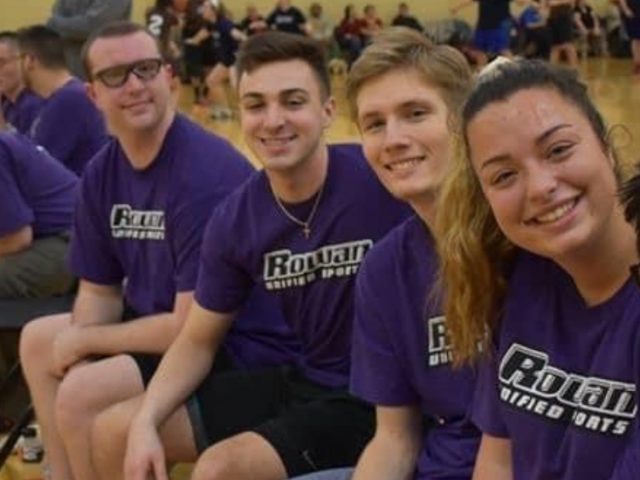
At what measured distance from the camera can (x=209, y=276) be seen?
258 cm

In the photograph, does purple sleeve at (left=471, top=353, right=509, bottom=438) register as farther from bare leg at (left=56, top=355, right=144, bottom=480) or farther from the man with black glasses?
bare leg at (left=56, top=355, right=144, bottom=480)

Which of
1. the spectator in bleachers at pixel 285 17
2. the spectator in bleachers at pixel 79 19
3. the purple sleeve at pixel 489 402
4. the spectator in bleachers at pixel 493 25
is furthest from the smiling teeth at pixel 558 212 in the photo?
the spectator in bleachers at pixel 285 17

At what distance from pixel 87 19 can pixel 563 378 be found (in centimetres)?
548

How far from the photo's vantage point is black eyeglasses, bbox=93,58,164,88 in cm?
303

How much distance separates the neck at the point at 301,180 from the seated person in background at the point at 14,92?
2.89 metres

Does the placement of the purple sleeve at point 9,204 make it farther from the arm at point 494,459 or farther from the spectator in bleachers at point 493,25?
the spectator in bleachers at point 493,25

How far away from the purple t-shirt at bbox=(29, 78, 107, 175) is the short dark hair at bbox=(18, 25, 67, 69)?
11.5 inches

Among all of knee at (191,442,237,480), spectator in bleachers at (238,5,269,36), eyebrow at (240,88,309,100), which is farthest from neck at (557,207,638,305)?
spectator in bleachers at (238,5,269,36)

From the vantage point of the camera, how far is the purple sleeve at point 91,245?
3.05m

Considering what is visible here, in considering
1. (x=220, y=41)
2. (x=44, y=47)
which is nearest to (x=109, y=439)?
(x=44, y=47)

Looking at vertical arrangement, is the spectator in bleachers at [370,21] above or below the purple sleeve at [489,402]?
above

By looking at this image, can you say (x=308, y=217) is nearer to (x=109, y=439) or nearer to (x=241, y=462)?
(x=241, y=462)

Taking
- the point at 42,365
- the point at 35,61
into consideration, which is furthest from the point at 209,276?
the point at 35,61

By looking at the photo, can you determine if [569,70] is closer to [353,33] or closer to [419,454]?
[419,454]
